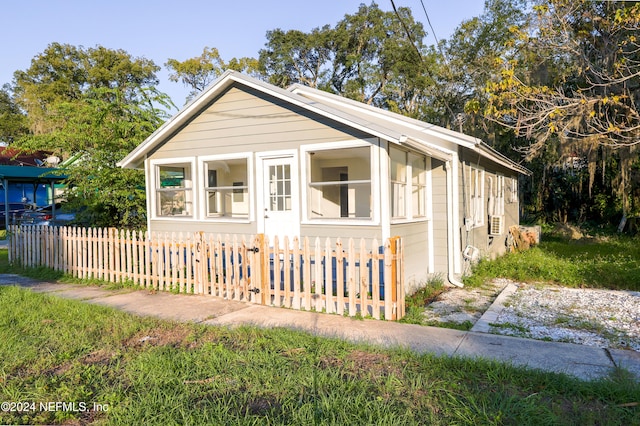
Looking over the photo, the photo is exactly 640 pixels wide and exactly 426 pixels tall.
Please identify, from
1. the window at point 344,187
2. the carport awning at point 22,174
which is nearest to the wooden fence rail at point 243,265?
the window at point 344,187

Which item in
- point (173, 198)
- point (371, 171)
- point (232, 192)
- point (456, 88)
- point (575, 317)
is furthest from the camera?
point (456, 88)

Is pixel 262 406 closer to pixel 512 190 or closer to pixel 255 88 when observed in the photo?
pixel 255 88

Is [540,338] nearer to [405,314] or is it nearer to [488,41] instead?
[405,314]

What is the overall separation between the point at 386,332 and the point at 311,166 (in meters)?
4.87

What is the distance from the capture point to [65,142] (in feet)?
37.0

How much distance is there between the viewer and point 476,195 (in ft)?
34.3

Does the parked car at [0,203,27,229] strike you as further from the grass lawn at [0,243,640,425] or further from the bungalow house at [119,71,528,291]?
the grass lawn at [0,243,640,425]

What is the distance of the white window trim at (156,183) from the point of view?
9.40 meters

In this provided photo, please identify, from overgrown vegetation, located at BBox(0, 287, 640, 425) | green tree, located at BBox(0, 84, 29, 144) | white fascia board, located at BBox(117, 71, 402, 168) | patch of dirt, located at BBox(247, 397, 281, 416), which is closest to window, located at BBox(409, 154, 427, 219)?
white fascia board, located at BBox(117, 71, 402, 168)

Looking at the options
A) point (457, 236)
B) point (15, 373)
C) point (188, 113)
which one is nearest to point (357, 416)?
point (15, 373)

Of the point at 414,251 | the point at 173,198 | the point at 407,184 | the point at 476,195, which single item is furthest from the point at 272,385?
the point at 173,198

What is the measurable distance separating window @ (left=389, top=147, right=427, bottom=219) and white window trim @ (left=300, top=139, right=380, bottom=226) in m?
0.36

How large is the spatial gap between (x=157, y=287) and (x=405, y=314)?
4.52 m

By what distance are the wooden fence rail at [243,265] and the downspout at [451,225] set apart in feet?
6.86
